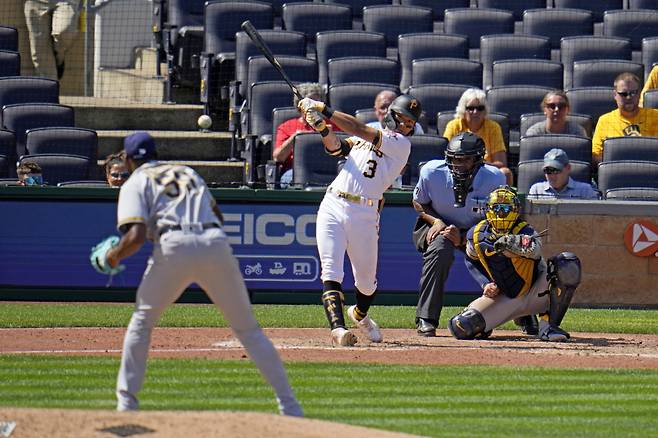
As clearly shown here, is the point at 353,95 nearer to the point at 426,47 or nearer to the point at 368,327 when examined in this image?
the point at 426,47

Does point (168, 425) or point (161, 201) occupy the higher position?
point (161, 201)

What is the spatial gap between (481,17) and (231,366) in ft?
28.1

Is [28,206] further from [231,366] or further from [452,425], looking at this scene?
[452,425]

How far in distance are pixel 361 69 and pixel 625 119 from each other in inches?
124

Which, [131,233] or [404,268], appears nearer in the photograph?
[131,233]

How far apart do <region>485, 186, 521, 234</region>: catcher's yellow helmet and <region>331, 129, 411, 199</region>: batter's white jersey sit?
87 centimetres

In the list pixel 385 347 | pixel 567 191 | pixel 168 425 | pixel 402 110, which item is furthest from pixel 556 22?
pixel 168 425

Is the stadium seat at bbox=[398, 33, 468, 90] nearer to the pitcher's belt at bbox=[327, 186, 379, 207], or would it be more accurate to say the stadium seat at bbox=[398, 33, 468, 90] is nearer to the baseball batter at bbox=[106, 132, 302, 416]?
the pitcher's belt at bbox=[327, 186, 379, 207]

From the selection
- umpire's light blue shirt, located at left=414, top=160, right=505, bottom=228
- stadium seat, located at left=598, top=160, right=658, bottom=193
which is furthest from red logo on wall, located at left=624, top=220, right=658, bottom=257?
umpire's light blue shirt, located at left=414, top=160, right=505, bottom=228

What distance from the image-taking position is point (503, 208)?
407 inches

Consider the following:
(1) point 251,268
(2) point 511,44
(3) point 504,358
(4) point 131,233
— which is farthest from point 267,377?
(2) point 511,44

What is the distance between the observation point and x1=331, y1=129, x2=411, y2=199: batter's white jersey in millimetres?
9812

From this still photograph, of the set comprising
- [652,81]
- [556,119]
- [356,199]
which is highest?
[652,81]

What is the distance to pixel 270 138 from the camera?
1431 centimetres
